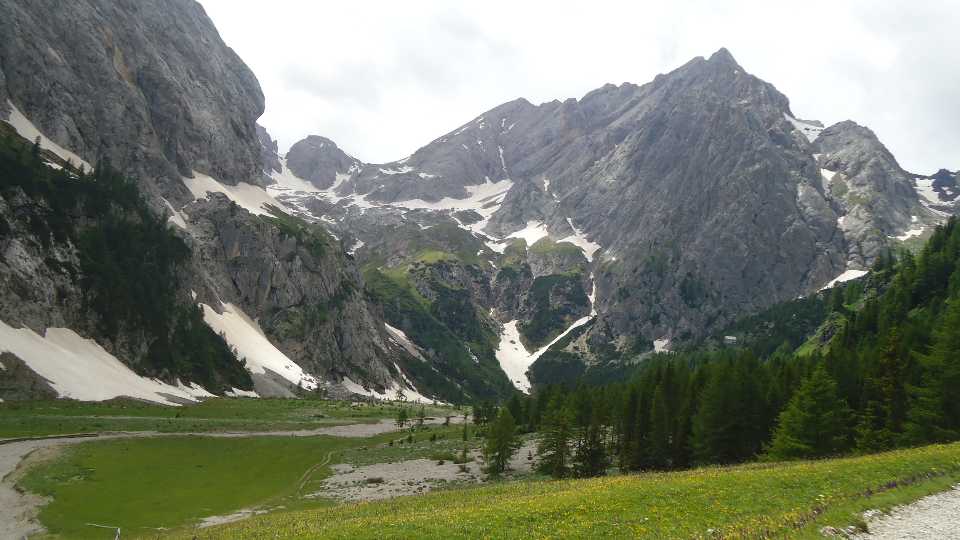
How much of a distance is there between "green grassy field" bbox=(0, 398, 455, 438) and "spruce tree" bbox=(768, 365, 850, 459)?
72.7 metres

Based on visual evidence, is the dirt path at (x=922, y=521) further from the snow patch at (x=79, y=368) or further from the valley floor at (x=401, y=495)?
the snow patch at (x=79, y=368)

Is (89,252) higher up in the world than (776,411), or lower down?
higher up

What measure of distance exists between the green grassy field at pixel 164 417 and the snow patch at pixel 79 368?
14.4ft

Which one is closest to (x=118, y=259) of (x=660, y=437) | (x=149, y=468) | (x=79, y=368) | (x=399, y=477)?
Result: (x=79, y=368)

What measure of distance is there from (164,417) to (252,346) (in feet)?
313

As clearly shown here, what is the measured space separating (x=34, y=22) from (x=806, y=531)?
216821 millimetres

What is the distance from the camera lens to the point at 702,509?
82.4ft

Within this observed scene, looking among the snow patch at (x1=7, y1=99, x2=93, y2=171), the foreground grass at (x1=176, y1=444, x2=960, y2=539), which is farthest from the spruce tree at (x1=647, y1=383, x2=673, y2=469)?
the snow patch at (x1=7, y1=99, x2=93, y2=171)

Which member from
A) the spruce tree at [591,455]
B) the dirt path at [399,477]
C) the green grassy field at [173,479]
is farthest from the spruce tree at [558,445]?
the green grassy field at [173,479]

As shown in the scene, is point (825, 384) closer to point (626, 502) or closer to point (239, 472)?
point (626, 502)

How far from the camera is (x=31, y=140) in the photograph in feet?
472

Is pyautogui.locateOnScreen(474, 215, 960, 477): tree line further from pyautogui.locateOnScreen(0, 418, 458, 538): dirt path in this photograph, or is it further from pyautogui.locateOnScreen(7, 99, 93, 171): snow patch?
pyautogui.locateOnScreen(7, 99, 93, 171): snow patch

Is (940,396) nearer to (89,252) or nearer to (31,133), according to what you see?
(89,252)

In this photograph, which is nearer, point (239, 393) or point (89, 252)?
point (89, 252)
